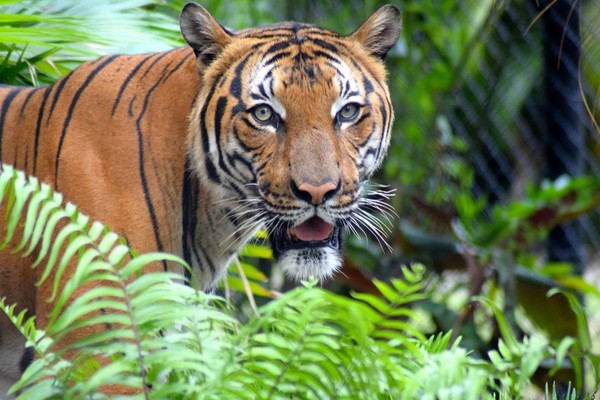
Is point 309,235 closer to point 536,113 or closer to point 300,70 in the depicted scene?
point 300,70

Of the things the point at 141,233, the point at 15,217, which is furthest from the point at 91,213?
the point at 15,217

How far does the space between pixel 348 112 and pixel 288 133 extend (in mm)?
180

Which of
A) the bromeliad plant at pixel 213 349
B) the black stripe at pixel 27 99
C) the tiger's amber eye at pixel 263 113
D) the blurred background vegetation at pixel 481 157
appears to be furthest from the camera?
the blurred background vegetation at pixel 481 157

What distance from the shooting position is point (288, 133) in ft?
7.59

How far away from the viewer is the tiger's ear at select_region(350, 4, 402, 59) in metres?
2.54

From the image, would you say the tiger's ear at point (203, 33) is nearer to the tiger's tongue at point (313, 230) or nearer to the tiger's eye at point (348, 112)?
the tiger's eye at point (348, 112)

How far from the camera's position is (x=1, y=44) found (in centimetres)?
276

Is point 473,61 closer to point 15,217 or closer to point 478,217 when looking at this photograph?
point 478,217

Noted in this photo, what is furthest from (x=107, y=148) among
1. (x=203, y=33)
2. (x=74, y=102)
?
(x=203, y=33)

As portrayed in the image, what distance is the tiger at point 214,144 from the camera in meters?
2.29

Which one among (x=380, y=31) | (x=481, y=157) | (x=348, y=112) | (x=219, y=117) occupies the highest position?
(x=380, y=31)

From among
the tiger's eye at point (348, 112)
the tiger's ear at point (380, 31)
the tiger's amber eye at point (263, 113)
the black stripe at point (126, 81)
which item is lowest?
the black stripe at point (126, 81)

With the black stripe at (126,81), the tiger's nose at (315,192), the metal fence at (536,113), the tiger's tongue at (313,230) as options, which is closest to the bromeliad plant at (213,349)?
the tiger's nose at (315,192)

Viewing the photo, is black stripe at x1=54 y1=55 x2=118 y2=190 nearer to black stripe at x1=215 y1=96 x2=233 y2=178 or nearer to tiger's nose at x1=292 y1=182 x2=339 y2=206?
black stripe at x1=215 y1=96 x2=233 y2=178
